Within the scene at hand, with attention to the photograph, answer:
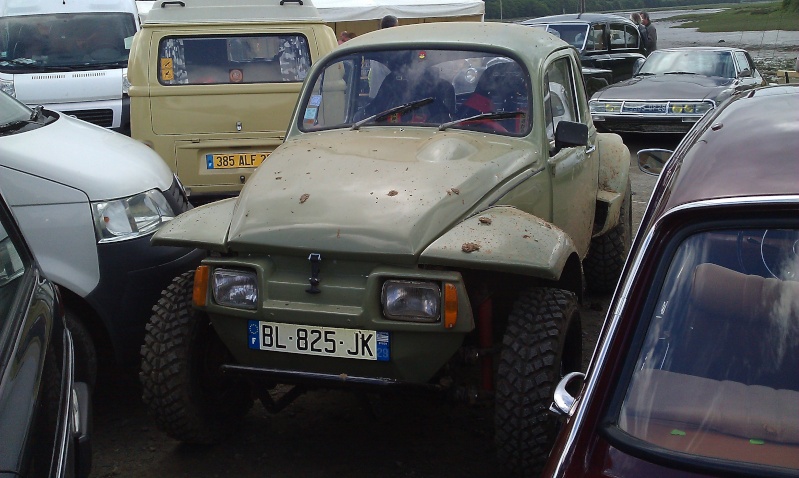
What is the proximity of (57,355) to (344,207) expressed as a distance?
4.49ft

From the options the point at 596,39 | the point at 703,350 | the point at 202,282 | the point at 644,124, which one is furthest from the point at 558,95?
the point at 596,39

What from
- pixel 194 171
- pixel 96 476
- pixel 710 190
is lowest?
pixel 96 476

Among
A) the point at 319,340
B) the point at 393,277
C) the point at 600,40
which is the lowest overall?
the point at 319,340

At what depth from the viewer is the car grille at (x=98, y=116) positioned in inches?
435

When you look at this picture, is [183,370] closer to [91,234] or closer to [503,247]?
[91,234]

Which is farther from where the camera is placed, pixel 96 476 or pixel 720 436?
pixel 96 476

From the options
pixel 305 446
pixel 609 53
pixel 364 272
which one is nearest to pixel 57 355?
pixel 364 272

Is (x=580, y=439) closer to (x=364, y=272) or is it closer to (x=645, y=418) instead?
(x=645, y=418)

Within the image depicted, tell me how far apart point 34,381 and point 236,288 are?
4.61 ft

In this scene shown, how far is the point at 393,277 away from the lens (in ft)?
12.6

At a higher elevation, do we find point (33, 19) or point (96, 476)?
point (33, 19)

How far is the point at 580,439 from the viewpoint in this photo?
7.23ft

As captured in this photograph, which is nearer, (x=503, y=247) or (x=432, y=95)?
(x=503, y=247)

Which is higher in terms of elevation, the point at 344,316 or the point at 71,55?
the point at 71,55
